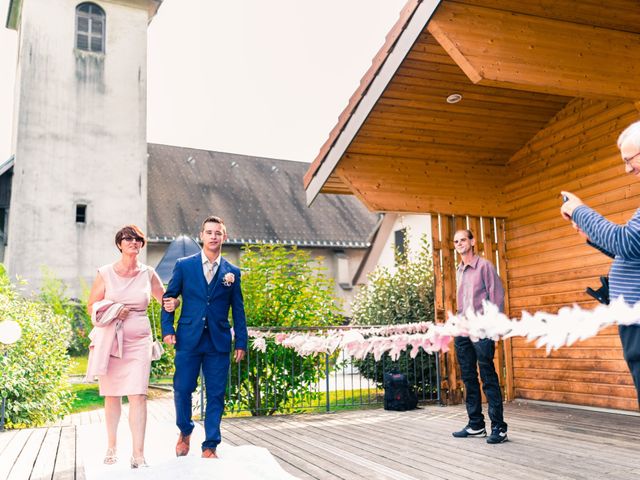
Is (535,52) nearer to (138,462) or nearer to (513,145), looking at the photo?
(513,145)

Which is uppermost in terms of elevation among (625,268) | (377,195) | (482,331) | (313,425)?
(377,195)

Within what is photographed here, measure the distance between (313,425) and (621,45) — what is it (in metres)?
5.31

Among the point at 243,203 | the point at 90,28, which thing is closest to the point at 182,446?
the point at 90,28

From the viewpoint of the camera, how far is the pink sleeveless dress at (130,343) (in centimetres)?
451

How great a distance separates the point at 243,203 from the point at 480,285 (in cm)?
2282

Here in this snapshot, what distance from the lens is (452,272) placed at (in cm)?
891

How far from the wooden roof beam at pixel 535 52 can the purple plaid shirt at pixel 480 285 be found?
169cm

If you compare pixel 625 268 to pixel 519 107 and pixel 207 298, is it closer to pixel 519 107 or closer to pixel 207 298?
pixel 207 298

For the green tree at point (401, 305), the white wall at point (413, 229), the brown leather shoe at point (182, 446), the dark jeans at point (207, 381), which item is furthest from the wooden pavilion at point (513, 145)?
the white wall at point (413, 229)

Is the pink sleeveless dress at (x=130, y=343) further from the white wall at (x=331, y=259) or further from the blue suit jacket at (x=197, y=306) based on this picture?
the white wall at (x=331, y=259)

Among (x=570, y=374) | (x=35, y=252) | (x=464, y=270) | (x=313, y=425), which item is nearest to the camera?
(x=464, y=270)

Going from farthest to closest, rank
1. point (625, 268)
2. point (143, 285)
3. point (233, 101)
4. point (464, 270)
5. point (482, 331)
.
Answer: point (233, 101) → point (464, 270) → point (143, 285) → point (625, 268) → point (482, 331)

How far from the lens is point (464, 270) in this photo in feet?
19.3


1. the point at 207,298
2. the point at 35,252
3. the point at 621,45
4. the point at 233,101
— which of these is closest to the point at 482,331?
the point at 207,298
